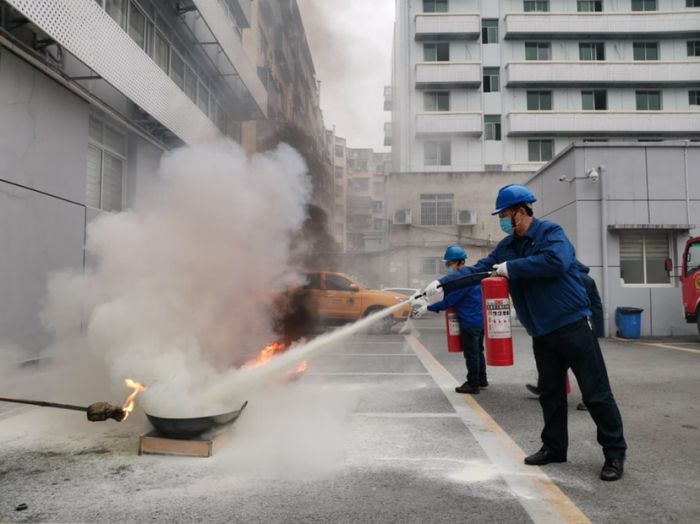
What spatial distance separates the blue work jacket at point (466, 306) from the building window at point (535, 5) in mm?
29138

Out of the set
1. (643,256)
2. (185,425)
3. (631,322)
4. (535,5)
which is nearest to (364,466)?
(185,425)

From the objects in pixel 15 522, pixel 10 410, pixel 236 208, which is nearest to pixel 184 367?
pixel 15 522

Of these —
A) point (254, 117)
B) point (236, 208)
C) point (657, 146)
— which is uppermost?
point (254, 117)

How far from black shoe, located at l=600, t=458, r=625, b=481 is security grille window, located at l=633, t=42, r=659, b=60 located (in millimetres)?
32823

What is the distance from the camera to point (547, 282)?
3.46m

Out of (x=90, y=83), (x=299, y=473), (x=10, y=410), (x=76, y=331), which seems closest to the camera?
(x=299, y=473)

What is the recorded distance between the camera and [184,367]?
13.1ft

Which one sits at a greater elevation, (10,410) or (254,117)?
(254,117)

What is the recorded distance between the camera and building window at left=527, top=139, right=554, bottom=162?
28.8 metres

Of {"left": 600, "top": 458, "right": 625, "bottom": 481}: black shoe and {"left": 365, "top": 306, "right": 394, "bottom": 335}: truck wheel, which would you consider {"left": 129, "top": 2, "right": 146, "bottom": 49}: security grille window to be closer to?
{"left": 365, "top": 306, "right": 394, "bottom": 335}: truck wheel

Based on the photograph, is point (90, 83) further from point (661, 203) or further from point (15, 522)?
point (661, 203)

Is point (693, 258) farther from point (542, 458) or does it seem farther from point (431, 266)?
point (431, 266)

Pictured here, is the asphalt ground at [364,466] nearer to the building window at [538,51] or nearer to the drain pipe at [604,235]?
the drain pipe at [604,235]

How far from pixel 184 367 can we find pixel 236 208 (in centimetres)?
200
